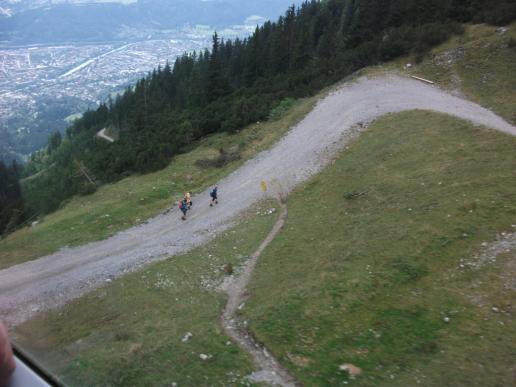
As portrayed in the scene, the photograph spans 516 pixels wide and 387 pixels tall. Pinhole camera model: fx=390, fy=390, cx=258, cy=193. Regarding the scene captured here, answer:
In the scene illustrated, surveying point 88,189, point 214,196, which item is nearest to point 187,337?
point 214,196

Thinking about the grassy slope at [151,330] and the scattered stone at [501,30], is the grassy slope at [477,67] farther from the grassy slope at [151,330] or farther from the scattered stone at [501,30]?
the grassy slope at [151,330]

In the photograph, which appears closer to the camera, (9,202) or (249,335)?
(249,335)

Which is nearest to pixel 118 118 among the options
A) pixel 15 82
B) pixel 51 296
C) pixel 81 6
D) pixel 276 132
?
pixel 15 82

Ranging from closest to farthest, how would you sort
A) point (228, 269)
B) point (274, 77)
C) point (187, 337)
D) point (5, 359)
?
point (5, 359)
point (187, 337)
point (228, 269)
point (274, 77)

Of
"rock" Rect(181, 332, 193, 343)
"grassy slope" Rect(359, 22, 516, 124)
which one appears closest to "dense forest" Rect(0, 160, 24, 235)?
"rock" Rect(181, 332, 193, 343)

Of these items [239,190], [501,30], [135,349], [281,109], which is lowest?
[239,190]

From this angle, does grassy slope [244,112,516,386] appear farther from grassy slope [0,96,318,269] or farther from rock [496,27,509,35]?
rock [496,27,509,35]

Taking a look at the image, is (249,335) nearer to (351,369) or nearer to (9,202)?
(351,369)

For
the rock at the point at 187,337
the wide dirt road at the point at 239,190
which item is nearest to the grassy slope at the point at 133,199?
the wide dirt road at the point at 239,190
